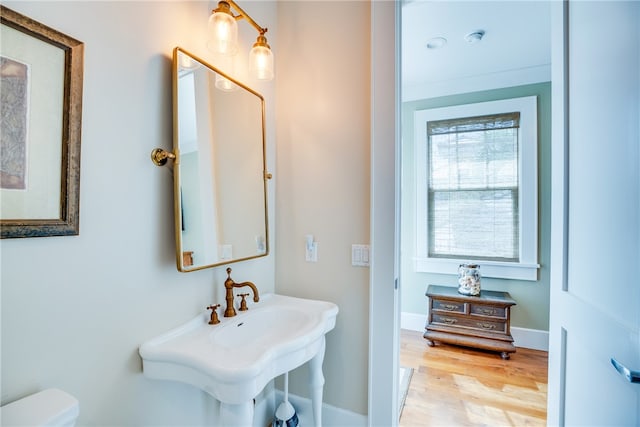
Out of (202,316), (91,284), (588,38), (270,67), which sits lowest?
(202,316)

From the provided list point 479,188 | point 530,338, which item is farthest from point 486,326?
point 479,188

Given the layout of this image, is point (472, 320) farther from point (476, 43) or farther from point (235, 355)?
point (235, 355)

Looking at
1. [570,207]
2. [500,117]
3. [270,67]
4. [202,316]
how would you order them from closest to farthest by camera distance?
1. [570,207]
2. [202,316]
3. [270,67]
4. [500,117]

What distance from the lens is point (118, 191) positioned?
0.98 m

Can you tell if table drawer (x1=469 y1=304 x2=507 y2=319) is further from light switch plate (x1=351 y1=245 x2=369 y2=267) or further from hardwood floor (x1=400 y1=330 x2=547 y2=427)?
light switch plate (x1=351 y1=245 x2=369 y2=267)

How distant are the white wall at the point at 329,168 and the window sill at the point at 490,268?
5.98ft

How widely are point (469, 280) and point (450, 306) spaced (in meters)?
0.30

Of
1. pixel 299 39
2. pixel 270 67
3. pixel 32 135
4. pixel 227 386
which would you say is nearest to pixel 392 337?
pixel 227 386

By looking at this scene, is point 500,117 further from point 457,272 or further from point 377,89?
point 377,89

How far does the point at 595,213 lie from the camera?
0.93 m

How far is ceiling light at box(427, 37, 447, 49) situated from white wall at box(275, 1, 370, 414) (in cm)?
104

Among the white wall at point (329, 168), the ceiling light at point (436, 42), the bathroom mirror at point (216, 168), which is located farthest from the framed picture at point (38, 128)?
the ceiling light at point (436, 42)

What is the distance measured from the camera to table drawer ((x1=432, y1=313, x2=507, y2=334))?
2.64 m

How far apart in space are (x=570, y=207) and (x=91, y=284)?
64.2 inches
